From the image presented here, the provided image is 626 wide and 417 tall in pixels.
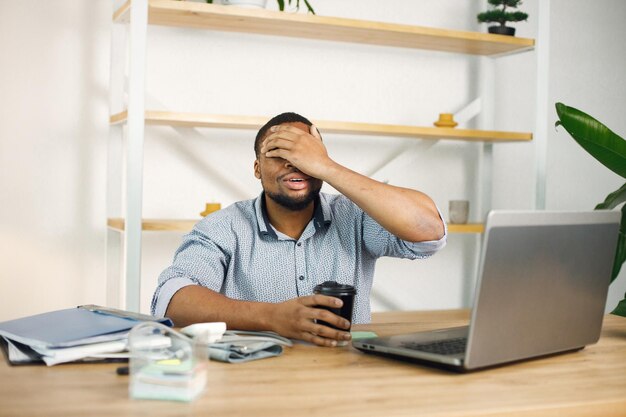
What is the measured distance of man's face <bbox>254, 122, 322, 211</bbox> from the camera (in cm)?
189

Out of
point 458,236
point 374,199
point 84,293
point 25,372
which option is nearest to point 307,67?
point 458,236

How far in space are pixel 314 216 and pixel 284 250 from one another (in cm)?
12

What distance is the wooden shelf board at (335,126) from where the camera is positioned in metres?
2.79

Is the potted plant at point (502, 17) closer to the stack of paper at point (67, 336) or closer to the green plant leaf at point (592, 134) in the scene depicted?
the green plant leaf at point (592, 134)

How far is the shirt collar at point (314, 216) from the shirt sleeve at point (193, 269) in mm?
119

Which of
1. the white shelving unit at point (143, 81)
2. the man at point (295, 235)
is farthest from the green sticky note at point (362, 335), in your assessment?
the white shelving unit at point (143, 81)

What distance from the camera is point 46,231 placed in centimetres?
301

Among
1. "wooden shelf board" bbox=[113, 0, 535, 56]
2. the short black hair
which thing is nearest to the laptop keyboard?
the short black hair

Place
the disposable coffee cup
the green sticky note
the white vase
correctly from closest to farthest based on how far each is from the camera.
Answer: the disposable coffee cup → the green sticky note → the white vase

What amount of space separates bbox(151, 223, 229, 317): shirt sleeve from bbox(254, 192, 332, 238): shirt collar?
119 millimetres

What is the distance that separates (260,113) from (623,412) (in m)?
2.40

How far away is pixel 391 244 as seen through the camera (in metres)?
1.95

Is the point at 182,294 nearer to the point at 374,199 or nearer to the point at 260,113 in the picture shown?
the point at 374,199

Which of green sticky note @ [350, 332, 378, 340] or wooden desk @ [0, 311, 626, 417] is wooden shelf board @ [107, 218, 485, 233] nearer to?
green sticky note @ [350, 332, 378, 340]
